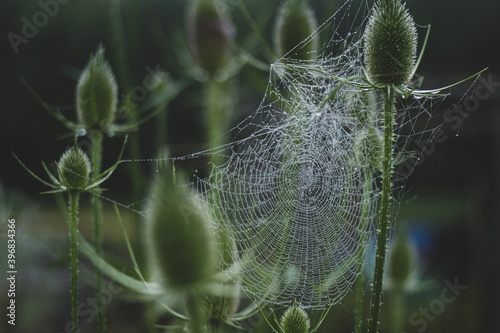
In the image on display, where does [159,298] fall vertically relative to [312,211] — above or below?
below

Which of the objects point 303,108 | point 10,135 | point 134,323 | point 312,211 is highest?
point 10,135

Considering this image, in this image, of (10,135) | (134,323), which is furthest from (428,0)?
(10,135)

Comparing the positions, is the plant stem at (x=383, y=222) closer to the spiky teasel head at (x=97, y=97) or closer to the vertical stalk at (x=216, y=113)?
the vertical stalk at (x=216, y=113)

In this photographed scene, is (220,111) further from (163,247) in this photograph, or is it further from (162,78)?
(163,247)

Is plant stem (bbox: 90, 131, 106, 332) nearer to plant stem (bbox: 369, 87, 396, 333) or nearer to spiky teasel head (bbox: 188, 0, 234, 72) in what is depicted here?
plant stem (bbox: 369, 87, 396, 333)

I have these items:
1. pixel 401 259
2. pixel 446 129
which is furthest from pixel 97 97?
pixel 446 129
